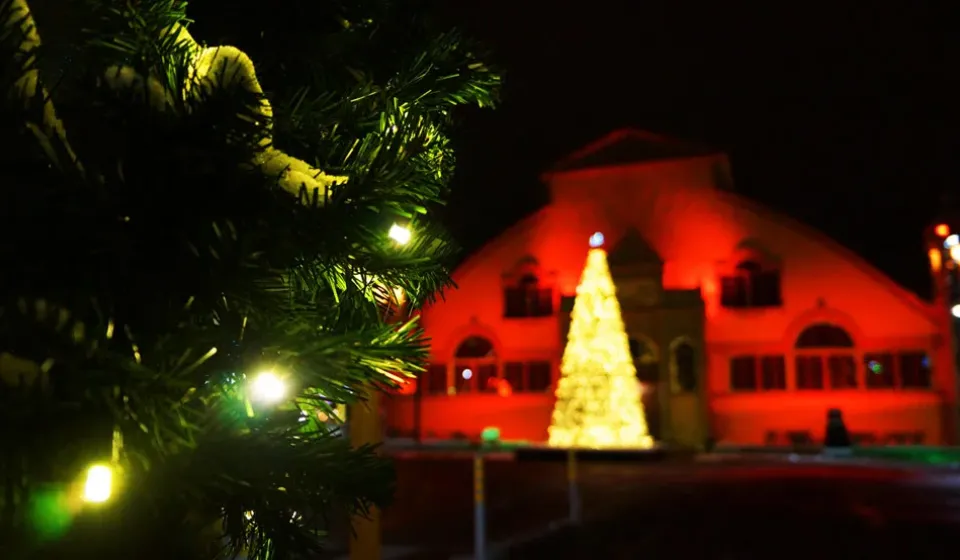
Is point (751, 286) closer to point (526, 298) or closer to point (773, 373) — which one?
point (773, 373)

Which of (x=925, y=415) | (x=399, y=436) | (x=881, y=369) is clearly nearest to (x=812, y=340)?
(x=881, y=369)

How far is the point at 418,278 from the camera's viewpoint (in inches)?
71.2

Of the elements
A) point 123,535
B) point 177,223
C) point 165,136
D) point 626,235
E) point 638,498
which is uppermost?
point 626,235

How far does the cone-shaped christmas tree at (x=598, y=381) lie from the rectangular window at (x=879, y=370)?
7.17 metres

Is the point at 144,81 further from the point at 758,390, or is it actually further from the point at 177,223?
the point at 758,390

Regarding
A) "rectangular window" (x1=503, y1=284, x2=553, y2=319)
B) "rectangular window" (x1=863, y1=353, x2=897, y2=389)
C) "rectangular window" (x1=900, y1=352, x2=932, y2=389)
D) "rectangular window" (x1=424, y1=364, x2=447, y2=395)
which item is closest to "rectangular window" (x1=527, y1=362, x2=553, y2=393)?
"rectangular window" (x1=503, y1=284, x2=553, y2=319)

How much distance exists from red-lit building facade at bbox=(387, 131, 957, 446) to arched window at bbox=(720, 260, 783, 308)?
46 millimetres

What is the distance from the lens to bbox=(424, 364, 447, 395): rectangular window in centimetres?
2969

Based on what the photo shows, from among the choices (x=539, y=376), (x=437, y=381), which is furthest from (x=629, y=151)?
(x=437, y=381)

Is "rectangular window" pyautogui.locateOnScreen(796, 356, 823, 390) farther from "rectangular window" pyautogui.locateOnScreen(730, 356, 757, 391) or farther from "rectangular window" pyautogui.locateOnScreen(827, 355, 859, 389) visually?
"rectangular window" pyautogui.locateOnScreen(730, 356, 757, 391)

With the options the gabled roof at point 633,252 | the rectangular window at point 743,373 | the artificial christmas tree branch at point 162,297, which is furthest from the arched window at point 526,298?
the artificial christmas tree branch at point 162,297

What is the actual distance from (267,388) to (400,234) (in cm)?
45

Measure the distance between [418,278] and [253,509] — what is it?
0.62 m

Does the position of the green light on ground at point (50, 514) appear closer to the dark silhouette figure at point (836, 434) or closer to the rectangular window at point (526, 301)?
the dark silhouette figure at point (836, 434)
